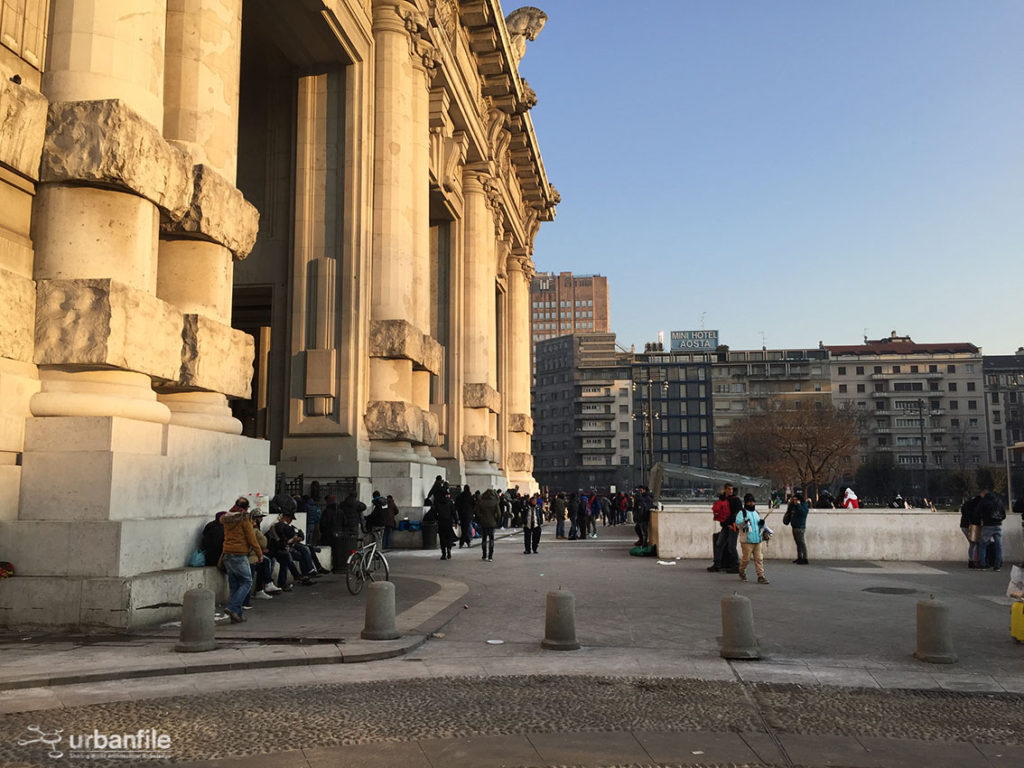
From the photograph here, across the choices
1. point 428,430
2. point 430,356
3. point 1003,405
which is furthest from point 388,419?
point 1003,405

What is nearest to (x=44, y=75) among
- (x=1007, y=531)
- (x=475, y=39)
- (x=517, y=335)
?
(x=1007, y=531)

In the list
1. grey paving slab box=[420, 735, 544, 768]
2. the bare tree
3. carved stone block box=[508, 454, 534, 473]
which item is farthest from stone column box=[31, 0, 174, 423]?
the bare tree

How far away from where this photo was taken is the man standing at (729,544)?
18469 millimetres

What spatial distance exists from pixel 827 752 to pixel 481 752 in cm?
234

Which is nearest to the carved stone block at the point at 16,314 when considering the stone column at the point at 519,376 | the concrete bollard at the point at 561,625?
the concrete bollard at the point at 561,625

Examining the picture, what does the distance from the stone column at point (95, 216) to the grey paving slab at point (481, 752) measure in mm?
7267

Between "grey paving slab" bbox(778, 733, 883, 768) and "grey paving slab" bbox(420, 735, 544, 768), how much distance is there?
5.77ft

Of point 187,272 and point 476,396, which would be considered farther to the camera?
point 476,396

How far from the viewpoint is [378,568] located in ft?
48.1

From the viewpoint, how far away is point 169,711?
688 centimetres

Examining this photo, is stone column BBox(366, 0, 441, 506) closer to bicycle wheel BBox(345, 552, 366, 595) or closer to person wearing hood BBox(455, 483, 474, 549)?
person wearing hood BBox(455, 483, 474, 549)

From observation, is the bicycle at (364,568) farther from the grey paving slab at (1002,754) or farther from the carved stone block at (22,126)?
the grey paving slab at (1002,754)

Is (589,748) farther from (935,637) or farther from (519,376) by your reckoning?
(519,376)

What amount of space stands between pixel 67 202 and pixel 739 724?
399 inches
